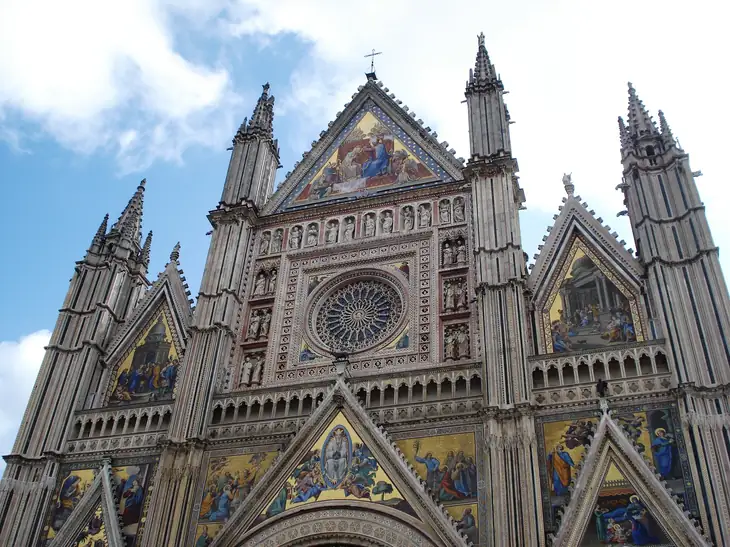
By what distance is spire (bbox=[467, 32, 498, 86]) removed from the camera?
20828 millimetres

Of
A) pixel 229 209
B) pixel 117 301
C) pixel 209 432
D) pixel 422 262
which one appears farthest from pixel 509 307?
pixel 117 301

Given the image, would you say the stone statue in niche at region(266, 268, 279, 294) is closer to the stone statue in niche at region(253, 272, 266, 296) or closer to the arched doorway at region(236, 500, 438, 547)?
the stone statue in niche at region(253, 272, 266, 296)

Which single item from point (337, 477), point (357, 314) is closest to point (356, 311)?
point (357, 314)

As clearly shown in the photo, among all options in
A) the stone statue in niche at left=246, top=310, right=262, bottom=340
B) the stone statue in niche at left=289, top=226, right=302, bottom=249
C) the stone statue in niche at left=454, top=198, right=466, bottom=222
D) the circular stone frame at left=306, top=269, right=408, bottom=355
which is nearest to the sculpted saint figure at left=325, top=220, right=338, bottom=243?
the stone statue in niche at left=289, top=226, right=302, bottom=249

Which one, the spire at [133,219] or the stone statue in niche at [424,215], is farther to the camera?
the spire at [133,219]

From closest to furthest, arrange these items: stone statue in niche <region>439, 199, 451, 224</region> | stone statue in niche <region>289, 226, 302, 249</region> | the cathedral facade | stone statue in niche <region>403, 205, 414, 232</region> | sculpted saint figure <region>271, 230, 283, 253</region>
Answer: the cathedral facade
stone statue in niche <region>439, 199, 451, 224</region>
stone statue in niche <region>403, 205, 414, 232</region>
stone statue in niche <region>289, 226, 302, 249</region>
sculpted saint figure <region>271, 230, 283, 253</region>

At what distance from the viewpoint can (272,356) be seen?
17922mm

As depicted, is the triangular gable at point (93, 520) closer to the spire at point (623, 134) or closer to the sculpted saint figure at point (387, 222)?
the sculpted saint figure at point (387, 222)

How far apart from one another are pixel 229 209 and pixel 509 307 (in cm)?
832

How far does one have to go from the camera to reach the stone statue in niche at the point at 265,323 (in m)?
18.5

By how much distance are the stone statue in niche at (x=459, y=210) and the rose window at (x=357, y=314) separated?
2356 millimetres

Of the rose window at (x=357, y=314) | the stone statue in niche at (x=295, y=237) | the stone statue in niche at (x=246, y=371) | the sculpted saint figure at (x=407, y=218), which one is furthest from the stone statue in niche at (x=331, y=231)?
the stone statue in niche at (x=246, y=371)

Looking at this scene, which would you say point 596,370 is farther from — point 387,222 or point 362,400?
point 387,222

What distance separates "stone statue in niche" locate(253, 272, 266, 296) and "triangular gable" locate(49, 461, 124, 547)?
17.8 feet
